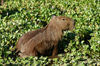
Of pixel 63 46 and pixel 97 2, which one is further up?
pixel 97 2

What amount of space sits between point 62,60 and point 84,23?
2301 millimetres

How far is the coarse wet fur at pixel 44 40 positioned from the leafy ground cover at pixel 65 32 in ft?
0.72

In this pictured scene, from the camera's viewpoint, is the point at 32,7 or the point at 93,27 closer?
the point at 93,27

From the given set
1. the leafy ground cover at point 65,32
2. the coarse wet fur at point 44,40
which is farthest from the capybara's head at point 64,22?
the leafy ground cover at point 65,32

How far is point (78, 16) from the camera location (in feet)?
25.2

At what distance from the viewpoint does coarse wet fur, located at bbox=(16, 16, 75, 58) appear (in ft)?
17.1

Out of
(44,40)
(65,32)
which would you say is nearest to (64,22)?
(44,40)

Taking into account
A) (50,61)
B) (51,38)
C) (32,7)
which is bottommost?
(50,61)

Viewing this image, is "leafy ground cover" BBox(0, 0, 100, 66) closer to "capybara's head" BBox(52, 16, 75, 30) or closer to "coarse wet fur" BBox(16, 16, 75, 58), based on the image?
"coarse wet fur" BBox(16, 16, 75, 58)

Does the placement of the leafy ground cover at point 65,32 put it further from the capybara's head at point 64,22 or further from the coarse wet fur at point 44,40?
the capybara's head at point 64,22

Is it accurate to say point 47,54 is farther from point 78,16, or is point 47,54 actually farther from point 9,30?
point 78,16

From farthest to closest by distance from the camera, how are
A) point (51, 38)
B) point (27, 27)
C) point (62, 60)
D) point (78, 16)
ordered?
point (78, 16) → point (27, 27) → point (51, 38) → point (62, 60)

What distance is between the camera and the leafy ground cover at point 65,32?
493cm

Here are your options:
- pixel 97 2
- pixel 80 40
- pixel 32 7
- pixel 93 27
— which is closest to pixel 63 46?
pixel 80 40
